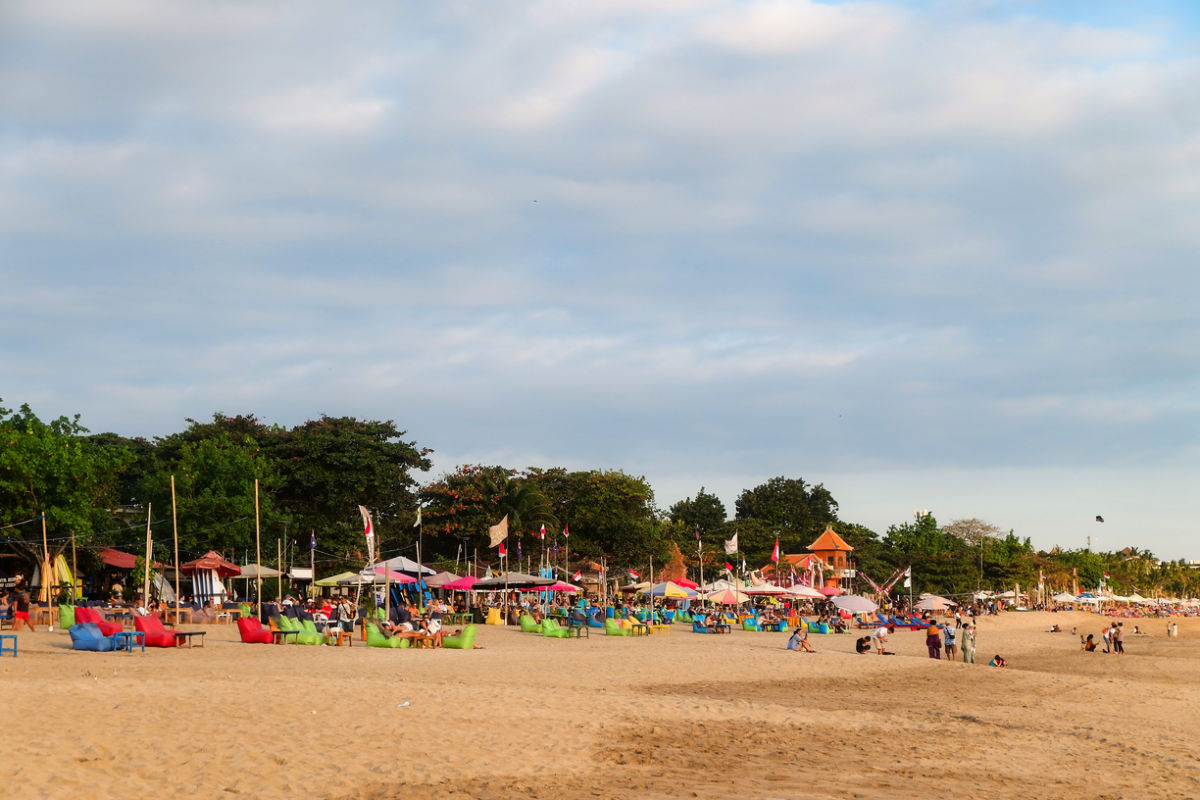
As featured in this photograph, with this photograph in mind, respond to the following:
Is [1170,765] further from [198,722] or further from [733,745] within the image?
[198,722]

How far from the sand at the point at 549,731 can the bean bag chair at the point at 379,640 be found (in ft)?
9.61

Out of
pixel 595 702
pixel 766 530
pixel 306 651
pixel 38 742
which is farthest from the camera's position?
pixel 766 530

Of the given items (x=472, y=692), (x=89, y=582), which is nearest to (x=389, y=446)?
(x=89, y=582)

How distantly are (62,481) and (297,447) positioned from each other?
18210mm

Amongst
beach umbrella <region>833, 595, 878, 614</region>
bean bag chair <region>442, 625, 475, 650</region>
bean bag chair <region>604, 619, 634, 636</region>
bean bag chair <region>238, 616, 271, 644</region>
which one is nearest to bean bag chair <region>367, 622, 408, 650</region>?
bean bag chair <region>442, 625, 475, 650</region>

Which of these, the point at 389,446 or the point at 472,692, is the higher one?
the point at 389,446

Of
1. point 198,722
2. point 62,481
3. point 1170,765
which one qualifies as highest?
point 62,481

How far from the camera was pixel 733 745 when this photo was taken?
1209 cm

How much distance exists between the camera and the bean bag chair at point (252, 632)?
24281mm

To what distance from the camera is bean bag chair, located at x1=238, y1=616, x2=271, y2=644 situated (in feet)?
79.7

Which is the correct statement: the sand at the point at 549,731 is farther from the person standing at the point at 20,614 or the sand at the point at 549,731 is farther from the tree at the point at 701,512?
the tree at the point at 701,512

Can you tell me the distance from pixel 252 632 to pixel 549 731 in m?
14.3

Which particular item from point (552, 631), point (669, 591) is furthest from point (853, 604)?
point (552, 631)

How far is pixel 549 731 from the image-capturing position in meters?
12.1
